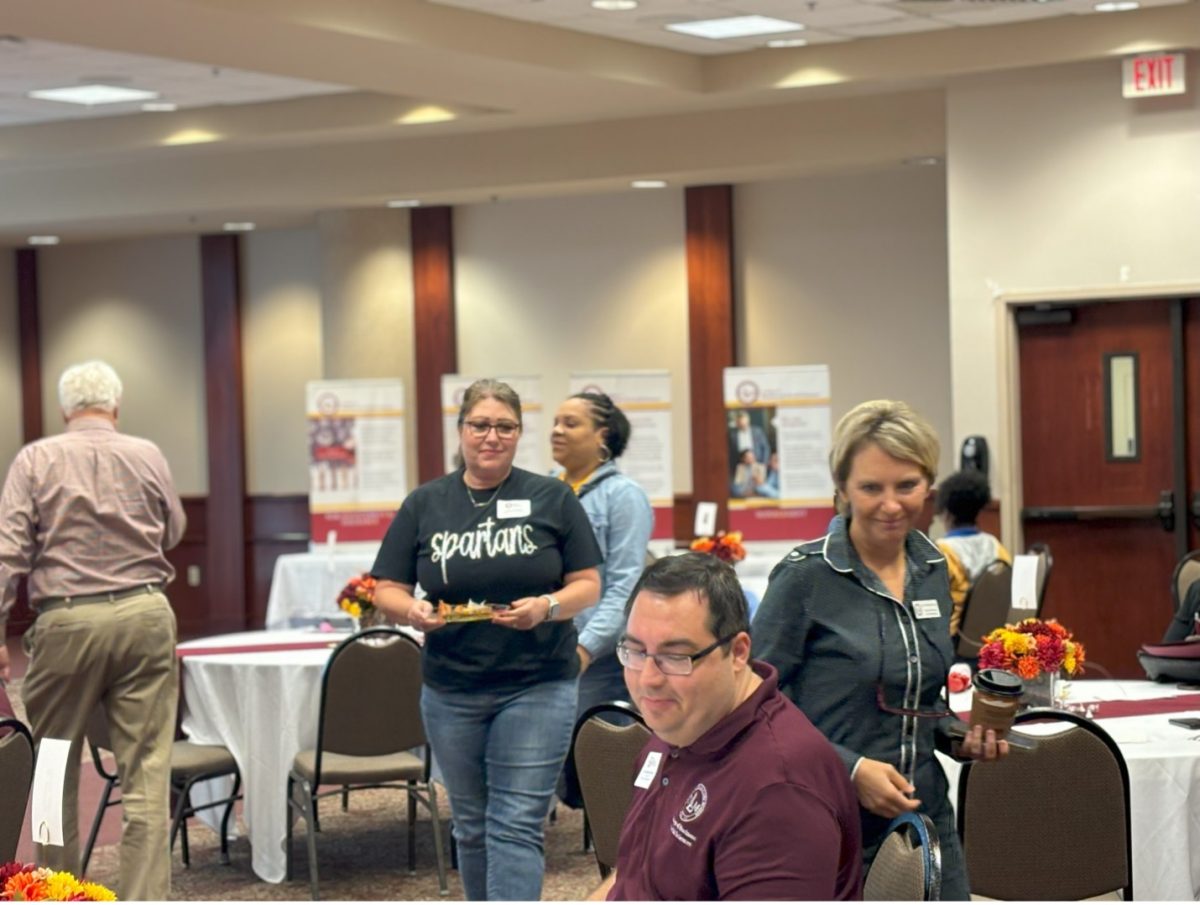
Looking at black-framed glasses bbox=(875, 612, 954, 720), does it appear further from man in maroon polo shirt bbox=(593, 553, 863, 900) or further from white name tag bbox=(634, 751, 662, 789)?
white name tag bbox=(634, 751, 662, 789)

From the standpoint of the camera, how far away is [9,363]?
15320 mm

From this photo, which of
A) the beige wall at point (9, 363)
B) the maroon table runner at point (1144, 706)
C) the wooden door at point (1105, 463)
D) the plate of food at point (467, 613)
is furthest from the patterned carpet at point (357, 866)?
the beige wall at point (9, 363)

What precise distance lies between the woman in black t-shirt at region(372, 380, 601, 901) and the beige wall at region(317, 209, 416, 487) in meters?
8.64

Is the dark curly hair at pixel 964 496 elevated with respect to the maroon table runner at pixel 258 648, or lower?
elevated

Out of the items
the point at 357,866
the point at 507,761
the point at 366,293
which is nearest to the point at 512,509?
the point at 507,761

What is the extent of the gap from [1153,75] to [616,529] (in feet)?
19.0

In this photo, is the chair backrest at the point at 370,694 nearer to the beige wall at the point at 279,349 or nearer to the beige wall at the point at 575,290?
the beige wall at the point at 575,290

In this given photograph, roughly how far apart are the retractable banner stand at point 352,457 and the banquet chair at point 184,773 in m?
5.70

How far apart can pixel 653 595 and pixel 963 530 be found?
4901 millimetres

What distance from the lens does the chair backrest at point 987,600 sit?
7203 millimetres

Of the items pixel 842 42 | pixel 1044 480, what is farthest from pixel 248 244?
pixel 1044 480

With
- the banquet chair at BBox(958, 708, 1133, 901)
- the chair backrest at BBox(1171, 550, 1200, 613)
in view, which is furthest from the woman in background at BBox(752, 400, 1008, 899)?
the chair backrest at BBox(1171, 550, 1200, 613)

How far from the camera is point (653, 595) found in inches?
101

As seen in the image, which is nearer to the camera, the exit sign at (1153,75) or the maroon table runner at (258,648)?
the maroon table runner at (258,648)
